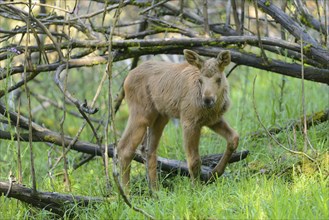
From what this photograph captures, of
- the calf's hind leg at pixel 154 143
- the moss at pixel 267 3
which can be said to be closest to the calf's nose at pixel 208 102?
the calf's hind leg at pixel 154 143

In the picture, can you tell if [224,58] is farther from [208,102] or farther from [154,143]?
[154,143]

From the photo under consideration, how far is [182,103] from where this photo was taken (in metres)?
7.54

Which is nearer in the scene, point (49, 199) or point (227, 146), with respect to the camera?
point (49, 199)

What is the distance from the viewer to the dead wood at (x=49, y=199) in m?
6.24

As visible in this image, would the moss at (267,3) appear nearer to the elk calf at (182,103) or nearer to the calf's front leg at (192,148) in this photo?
the elk calf at (182,103)

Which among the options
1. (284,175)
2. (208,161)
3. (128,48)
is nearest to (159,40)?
(128,48)

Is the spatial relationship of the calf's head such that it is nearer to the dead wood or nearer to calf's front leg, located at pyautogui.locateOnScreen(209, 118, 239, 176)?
calf's front leg, located at pyautogui.locateOnScreen(209, 118, 239, 176)

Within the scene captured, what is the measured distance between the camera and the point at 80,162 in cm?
908

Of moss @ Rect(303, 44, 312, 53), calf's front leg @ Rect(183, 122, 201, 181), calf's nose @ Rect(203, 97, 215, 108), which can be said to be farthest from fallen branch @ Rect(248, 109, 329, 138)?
calf's nose @ Rect(203, 97, 215, 108)

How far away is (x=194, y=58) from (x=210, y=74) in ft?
0.87

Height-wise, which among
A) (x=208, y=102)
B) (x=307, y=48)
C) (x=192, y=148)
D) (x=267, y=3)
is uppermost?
(x=267, y=3)

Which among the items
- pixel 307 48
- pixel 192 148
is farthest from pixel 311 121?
pixel 192 148

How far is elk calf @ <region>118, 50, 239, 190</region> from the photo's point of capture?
7.12 metres

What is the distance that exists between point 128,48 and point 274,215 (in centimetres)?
331
